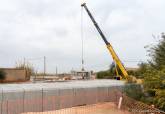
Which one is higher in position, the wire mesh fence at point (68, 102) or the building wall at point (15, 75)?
the building wall at point (15, 75)

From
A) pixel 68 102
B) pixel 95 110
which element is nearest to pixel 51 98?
pixel 68 102

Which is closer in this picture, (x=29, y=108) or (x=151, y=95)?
(x=29, y=108)

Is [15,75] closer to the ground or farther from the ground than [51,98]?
farther from the ground

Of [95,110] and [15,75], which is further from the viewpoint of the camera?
[15,75]

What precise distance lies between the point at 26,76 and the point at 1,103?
52363 millimetres

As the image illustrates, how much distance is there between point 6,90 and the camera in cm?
3206

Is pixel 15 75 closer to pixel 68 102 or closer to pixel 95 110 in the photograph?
pixel 68 102

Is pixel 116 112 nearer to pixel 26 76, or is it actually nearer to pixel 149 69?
pixel 149 69

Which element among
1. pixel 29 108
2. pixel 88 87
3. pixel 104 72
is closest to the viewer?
pixel 29 108

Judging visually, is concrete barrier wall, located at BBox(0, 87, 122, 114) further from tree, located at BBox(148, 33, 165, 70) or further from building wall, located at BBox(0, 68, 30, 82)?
building wall, located at BBox(0, 68, 30, 82)

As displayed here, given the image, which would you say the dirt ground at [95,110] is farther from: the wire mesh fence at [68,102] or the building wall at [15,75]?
the building wall at [15,75]

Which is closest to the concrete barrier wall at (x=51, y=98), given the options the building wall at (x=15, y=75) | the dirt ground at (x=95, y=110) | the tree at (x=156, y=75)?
the dirt ground at (x=95, y=110)

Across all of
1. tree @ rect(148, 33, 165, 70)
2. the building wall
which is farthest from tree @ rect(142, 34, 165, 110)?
the building wall

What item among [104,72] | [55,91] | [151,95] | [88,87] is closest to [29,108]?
[55,91]
